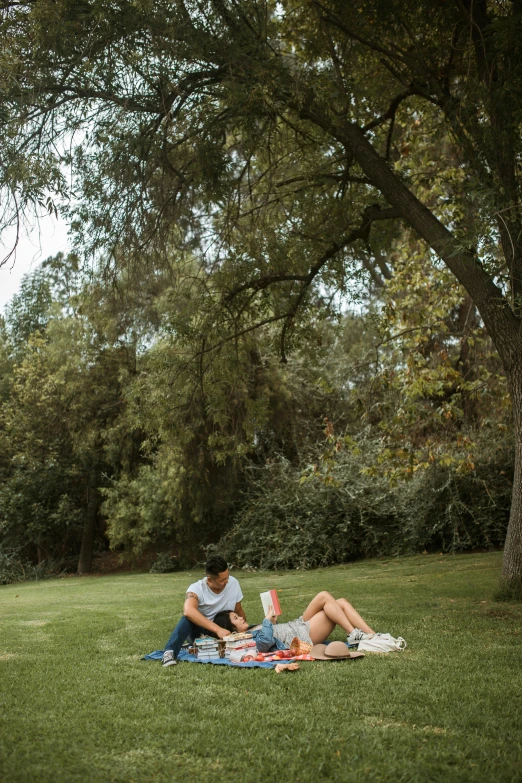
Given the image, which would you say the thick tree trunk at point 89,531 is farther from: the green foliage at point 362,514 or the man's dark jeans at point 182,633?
the man's dark jeans at point 182,633

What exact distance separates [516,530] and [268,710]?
5455 mm

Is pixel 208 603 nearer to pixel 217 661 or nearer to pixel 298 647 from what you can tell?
pixel 217 661

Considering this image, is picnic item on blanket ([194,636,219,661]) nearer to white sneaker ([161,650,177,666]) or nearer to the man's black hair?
white sneaker ([161,650,177,666])

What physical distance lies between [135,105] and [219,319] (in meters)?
3.19

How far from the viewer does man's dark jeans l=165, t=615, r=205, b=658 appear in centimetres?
652

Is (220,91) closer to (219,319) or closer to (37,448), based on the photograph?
(219,319)

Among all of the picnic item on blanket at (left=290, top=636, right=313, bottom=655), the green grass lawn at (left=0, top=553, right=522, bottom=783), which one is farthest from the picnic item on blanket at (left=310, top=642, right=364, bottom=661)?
A: the green grass lawn at (left=0, top=553, right=522, bottom=783)

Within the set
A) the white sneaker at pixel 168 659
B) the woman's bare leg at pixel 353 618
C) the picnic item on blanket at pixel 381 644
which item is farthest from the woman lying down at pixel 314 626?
the white sneaker at pixel 168 659

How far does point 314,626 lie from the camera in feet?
22.3

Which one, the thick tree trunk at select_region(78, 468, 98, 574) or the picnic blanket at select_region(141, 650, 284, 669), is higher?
the thick tree trunk at select_region(78, 468, 98, 574)

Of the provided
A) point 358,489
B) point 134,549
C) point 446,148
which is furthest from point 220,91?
point 134,549

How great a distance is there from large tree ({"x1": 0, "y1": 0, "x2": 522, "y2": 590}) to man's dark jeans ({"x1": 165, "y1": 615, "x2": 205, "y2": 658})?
439 cm

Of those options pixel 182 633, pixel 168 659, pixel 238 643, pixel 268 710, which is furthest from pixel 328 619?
pixel 268 710

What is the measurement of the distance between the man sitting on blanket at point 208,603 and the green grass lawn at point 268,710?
1.30 feet
